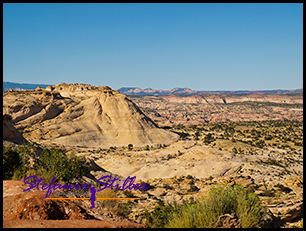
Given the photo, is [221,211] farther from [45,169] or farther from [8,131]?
[8,131]

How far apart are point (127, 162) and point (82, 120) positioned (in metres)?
21.2

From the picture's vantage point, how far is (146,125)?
5359cm

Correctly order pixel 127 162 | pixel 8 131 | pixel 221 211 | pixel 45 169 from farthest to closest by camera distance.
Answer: pixel 127 162 → pixel 8 131 → pixel 45 169 → pixel 221 211

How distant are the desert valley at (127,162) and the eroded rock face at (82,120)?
0.18m

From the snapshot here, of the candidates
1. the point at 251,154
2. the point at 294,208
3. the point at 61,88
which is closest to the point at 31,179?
the point at 294,208

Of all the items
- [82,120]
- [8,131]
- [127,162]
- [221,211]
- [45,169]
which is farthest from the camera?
[82,120]

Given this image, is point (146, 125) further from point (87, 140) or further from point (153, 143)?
point (87, 140)

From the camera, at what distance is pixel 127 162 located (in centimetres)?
3397

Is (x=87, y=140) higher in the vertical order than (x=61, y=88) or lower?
lower

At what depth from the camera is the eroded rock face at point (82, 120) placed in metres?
45.8

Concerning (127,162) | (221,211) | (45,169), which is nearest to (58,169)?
(45,169)

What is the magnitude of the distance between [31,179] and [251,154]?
34.4 meters

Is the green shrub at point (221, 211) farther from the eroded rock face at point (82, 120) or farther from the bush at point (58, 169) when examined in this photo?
the eroded rock face at point (82, 120)

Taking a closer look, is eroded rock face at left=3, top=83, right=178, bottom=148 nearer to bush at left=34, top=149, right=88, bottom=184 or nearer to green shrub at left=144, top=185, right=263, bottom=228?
bush at left=34, top=149, right=88, bottom=184
